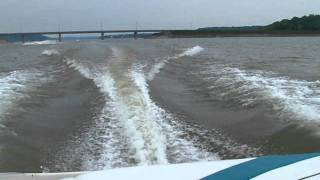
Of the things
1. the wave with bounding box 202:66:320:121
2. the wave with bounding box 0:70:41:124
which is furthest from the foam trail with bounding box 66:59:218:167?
the wave with bounding box 202:66:320:121

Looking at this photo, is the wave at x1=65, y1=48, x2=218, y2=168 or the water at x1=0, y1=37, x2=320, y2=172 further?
the water at x1=0, y1=37, x2=320, y2=172

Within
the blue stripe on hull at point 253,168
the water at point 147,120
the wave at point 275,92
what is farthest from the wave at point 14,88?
the blue stripe on hull at point 253,168

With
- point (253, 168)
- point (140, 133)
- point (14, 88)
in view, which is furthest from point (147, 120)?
point (253, 168)

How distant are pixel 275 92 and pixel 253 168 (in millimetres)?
7491

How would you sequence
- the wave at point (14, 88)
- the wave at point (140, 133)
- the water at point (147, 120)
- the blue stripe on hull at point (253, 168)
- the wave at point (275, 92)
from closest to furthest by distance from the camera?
the blue stripe on hull at point (253, 168)
the wave at point (140, 133)
the water at point (147, 120)
the wave at point (275, 92)
the wave at point (14, 88)

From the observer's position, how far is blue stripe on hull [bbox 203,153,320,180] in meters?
2.61

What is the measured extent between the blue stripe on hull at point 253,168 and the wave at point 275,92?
479cm

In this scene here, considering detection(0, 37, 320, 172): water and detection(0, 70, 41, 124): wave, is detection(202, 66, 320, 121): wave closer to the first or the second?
detection(0, 37, 320, 172): water

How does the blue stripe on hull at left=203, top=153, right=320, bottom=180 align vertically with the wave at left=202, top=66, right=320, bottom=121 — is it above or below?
above

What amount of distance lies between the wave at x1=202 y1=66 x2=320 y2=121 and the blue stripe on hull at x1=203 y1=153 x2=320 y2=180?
15.7 feet

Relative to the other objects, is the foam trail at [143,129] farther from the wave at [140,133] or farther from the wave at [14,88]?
the wave at [14,88]

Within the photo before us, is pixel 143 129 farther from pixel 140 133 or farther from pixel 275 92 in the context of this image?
pixel 275 92

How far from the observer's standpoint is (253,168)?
8.87 feet

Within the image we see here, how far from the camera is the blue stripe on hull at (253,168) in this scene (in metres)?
2.61
